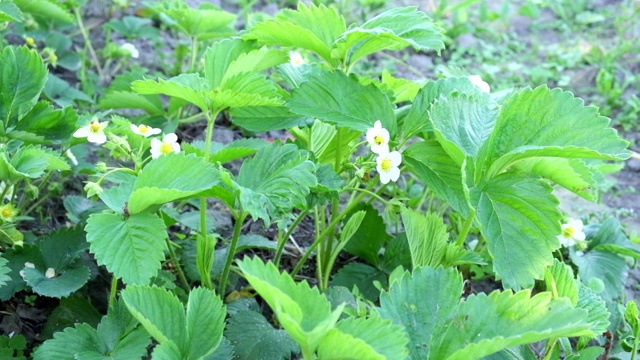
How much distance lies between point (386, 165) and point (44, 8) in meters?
1.34

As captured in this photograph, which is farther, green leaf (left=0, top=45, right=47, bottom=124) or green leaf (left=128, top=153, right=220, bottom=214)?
green leaf (left=0, top=45, right=47, bottom=124)

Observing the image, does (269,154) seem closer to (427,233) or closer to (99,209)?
(427,233)

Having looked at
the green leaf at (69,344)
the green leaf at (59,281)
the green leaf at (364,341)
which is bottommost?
the green leaf at (59,281)

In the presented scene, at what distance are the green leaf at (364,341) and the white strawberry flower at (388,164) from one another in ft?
1.40

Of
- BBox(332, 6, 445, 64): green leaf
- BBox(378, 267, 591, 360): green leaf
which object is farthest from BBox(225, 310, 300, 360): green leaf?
BBox(332, 6, 445, 64): green leaf

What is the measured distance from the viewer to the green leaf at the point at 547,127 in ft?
4.59

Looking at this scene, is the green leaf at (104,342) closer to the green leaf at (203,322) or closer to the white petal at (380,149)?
the green leaf at (203,322)

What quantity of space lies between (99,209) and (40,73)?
349mm

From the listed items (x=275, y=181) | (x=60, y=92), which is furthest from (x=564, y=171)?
(x=60, y=92)

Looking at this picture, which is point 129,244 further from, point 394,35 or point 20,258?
point 394,35

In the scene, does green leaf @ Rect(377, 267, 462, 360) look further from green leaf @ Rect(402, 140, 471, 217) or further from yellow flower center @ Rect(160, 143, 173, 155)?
yellow flower center @ Rect(160, 143, 173, 155)

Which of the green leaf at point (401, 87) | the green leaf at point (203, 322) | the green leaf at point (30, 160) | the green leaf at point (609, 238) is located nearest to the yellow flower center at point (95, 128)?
the green leaf at point (30, 160)

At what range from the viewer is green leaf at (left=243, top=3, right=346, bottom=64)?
156 centimetres

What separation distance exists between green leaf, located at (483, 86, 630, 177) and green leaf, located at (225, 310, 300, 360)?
1.80 ft
